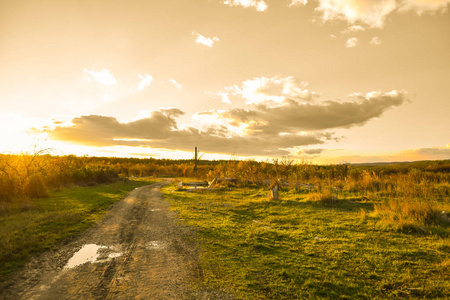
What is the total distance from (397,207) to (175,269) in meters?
9.98

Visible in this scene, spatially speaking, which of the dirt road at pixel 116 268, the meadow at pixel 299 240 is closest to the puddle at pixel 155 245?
the dirt road at pixel 116 268

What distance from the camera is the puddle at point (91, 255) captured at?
6.16 metres

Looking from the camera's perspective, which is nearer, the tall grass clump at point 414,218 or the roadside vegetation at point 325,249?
the roadside vegetation at point 325,249

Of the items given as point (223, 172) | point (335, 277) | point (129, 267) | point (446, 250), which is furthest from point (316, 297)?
point (223, 172)

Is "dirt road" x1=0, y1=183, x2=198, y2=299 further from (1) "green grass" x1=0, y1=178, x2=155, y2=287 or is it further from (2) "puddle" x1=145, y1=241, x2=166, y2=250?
(1) "green grass" x1=0, y1=178, x2=155, y2=287

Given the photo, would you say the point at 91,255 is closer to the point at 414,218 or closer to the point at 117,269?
the point at 117,269

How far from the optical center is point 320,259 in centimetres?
616

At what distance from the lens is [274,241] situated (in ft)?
25.1

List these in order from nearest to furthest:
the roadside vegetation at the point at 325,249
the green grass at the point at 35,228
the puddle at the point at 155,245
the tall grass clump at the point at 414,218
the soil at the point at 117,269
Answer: the soil at the point at 117,269
the roadside vegetation at the point at 325,249
the green grass at the point at 35,228
the puddle at the point at 155,245
the tall grass clump at the point at 414,218

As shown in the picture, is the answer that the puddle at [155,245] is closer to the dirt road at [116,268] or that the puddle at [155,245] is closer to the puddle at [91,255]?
the dirt road at [116,268]

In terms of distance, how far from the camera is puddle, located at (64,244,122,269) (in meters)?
6.16

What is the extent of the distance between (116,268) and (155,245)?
174 centimetres

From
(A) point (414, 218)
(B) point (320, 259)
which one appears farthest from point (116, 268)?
(A) point (414, 218)

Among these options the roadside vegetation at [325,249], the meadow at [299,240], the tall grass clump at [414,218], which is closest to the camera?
the roadside vegetation at [325,249]
